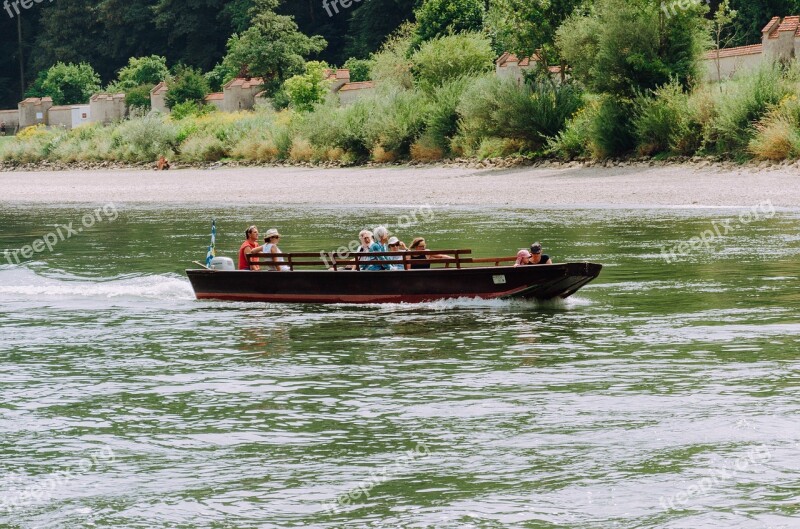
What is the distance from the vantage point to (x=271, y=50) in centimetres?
7956

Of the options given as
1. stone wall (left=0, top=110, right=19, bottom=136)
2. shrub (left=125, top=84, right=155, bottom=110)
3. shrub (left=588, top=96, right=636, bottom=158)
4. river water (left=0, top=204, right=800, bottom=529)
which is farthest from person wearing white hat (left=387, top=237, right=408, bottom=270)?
stone wall (left=0, top=110, right=19, bottom=136)

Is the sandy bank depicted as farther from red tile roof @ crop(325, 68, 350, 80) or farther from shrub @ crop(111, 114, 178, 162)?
red tile roof @ crop(325, 68, 350, 80)

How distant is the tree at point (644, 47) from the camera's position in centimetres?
4325

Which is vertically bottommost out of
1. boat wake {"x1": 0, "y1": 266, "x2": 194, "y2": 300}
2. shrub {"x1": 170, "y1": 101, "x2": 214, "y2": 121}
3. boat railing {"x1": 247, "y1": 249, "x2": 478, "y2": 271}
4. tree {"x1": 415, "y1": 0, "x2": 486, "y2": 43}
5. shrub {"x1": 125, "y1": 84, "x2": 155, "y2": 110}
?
boat wake {"x1": 0, "y1": 266, "x2": 194, "y2": 300}

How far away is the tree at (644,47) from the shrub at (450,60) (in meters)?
13.0

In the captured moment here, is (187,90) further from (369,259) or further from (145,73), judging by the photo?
(369,259)

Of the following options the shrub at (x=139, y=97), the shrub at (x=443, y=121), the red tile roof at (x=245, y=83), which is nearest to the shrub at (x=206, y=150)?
the shrub at (x=443, y=121)

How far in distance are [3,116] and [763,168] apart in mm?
77492

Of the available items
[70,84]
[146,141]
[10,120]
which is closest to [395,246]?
[146,141]

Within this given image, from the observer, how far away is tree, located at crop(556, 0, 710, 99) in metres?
43.2

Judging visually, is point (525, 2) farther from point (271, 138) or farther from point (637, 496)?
point (637, 496)

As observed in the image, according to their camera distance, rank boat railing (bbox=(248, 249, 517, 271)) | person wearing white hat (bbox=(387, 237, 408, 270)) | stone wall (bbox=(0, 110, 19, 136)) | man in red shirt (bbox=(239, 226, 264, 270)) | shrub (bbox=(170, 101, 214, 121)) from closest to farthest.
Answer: boat railing (bbox=(248, 249, 517, 271))
person wearing white hat (bbox=(387, 237, 408, 270))
man in red shirt (bbox=(239, 226, 264, 270))
shrub (bbox=(170, 101, 214, 121))
stone wall (bbox=(0, 110, 19, 136))

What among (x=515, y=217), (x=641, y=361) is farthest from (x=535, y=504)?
(x=515, y=217)

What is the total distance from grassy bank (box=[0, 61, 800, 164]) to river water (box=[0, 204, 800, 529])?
16556mm
